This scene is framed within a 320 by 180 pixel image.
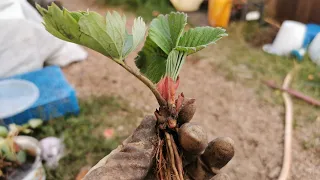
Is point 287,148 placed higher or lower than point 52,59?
lower

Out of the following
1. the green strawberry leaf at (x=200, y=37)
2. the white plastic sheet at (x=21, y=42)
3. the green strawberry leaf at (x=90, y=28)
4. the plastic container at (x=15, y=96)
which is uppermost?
the green strawberry leaf at (x=90, y=28)

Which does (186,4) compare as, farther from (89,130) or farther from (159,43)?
(159,43)

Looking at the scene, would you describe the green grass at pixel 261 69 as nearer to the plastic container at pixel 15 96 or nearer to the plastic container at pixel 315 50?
the plastic container at pixel 315 50

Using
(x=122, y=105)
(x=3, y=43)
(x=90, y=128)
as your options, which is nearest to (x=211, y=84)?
(x=122, y=105)

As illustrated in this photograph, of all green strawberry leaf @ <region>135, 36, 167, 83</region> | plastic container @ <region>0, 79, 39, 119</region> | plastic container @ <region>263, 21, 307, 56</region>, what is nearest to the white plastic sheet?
Result: plastic container @ <region>0, 79, 39, 119</region>

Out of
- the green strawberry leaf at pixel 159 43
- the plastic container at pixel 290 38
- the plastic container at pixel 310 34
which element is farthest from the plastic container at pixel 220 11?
the green strawberry leaf at pixel 159 43

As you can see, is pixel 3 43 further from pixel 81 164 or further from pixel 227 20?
pixel 227 20
